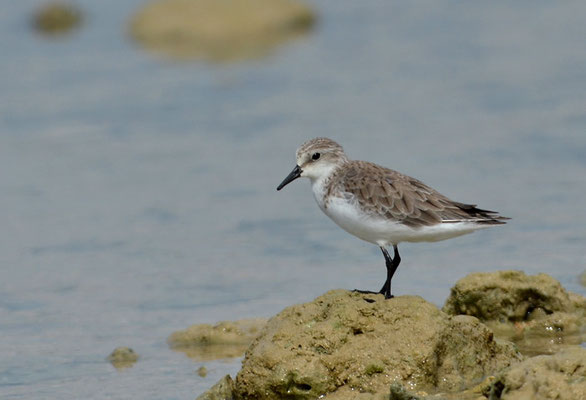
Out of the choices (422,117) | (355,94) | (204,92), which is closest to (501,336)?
(422,117)

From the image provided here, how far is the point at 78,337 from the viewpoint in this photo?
1075 centimetres

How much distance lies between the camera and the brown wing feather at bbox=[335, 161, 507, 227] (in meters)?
8.46

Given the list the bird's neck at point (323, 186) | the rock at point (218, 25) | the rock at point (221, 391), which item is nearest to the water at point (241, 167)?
the rock at point (218, 25)

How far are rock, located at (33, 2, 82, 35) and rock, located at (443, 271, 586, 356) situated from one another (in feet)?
56.6

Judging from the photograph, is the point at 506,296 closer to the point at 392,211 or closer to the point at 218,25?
the point at 392,211

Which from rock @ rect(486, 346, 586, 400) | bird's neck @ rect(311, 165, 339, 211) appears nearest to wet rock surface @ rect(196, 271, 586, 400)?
rock @ rect(486, 346, 586, 400)

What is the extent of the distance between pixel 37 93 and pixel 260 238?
811 centimetres

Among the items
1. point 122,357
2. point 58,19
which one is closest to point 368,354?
point 122,357

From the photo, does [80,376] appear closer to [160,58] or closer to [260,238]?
[260,238]

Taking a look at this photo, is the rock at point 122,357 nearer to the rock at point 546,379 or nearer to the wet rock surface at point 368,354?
the wet rock surface at point 368,354

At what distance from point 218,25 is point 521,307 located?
14.7 metres

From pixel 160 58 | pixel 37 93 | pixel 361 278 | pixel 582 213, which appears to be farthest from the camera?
pixel 160 58

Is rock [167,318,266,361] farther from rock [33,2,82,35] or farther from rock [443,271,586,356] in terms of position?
rock [33,2,82,35]

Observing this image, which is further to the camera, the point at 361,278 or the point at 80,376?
the point at 361,278
